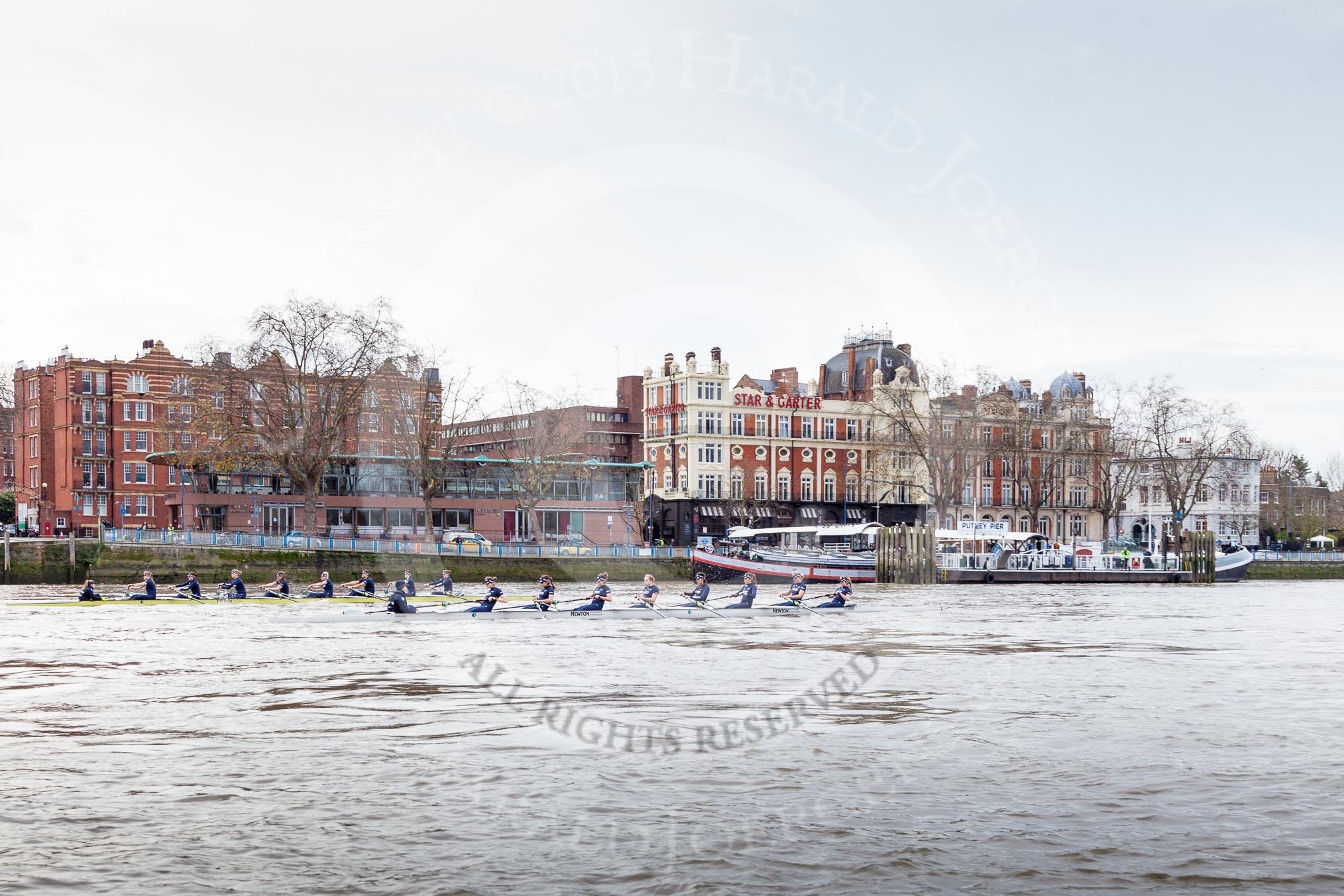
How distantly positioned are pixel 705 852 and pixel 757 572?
54905 millimetres

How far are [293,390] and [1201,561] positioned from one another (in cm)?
5555

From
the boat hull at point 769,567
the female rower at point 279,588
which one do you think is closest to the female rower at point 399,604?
→ the female rower at point 279,588

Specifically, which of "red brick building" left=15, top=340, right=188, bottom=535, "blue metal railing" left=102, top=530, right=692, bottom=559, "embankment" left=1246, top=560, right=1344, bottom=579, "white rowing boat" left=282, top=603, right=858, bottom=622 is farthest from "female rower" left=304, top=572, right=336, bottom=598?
"embankment" left=1246, top=560, right=1344, bottom=579

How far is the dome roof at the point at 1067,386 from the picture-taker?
104625 mm

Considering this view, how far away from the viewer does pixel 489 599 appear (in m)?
42.3

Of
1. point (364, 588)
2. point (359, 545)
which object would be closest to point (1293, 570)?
point (359, 545)

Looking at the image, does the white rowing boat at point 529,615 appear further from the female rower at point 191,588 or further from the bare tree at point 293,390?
the bare tree at point 293,390

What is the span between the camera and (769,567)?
2717 inches

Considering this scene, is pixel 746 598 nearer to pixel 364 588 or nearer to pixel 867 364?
pixel 364 588

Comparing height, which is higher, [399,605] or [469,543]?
[469,543]

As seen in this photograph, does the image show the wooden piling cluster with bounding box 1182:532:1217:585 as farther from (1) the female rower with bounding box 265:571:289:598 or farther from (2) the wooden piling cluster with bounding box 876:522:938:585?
(1) the female rower with bounding box 265:571:289:598

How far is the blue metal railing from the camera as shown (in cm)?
6731

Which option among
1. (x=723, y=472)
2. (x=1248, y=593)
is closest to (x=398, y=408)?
(x=723, y=472)

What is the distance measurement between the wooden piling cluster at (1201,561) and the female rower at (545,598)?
5279cm
